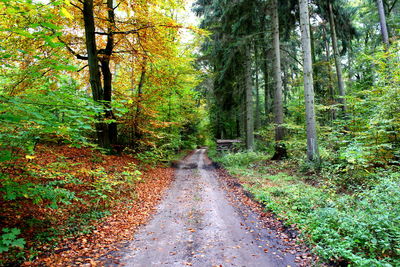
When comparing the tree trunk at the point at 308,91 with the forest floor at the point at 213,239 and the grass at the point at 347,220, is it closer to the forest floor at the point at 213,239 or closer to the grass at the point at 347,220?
the grass at the point at 347,220

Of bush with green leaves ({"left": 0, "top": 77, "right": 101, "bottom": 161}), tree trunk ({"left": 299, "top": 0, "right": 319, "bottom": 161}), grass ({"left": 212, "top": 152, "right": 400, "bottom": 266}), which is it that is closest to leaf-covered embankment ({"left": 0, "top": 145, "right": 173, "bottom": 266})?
bush with green leaves ({"left": 0, "top": 77, "right": 101, "bottom": 161})

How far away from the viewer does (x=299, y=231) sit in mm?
4117

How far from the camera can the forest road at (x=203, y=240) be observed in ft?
11.5

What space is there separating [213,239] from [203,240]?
0.20 metres

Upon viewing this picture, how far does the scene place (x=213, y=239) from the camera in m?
4.22

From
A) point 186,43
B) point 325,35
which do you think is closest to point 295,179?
point 186,43

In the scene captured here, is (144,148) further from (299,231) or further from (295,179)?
(299,231)

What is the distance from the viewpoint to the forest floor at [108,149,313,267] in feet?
11.5

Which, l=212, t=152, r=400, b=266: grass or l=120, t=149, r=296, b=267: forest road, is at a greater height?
l=212, t=152, r=400, b=266: grass

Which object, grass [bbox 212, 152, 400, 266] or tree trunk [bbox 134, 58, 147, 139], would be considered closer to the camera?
grass [bbox 212, 152, 400, 266]

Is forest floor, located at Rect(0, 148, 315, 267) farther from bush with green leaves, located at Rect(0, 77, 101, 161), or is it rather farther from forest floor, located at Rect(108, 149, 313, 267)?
bush with green leaves, located at Rect(0, 77, 101, 161)

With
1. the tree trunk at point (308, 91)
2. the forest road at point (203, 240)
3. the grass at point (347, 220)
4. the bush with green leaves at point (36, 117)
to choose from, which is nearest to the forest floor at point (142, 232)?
the forest road at point (203, 240)

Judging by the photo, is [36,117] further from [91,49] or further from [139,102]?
[139,102]

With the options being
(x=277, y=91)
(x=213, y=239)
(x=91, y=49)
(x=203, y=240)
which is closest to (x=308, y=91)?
(x=277, y=91)
